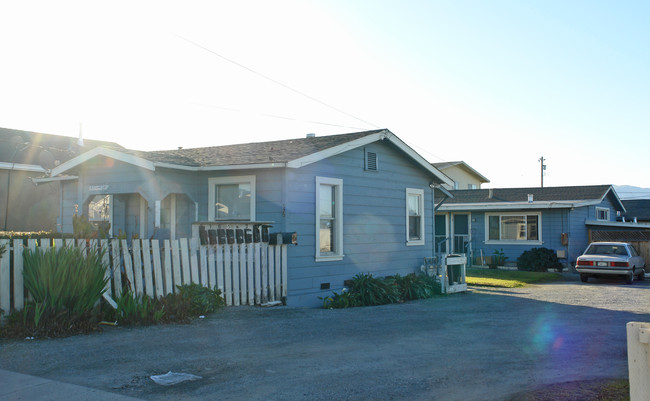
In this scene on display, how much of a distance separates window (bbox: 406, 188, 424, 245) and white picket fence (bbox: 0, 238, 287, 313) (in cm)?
569

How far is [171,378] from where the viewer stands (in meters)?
6.04

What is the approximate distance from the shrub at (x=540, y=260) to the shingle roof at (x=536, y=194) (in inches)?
108

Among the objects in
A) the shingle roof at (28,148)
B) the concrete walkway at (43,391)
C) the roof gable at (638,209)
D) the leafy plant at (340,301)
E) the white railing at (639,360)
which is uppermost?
the shingle roof at (28,148)

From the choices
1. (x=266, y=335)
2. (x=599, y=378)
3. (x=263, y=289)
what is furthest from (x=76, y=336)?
(x=599, y=378)

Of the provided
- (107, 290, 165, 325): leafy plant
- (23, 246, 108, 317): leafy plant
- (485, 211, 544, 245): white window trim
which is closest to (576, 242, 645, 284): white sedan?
(485, 211, 544, 245): white window trim

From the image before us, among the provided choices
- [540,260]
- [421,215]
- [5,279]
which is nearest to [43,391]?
[5,279]

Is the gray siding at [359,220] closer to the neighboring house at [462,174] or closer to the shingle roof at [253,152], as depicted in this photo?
the shingle roof at [253,152]

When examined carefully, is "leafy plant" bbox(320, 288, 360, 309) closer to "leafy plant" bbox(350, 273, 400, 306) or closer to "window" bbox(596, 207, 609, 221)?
"leafy plant" bbox(350, 273, 400, 306)

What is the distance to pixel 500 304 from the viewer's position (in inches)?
535

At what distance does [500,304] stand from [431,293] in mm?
2541

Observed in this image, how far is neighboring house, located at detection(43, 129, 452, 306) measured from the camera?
12.9 meters

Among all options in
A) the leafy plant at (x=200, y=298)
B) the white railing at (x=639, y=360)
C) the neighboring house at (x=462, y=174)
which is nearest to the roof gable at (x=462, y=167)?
the neighboring house at (x=462, y=174)

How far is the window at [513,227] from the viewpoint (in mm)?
27781

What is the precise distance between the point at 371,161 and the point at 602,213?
21605 mm
